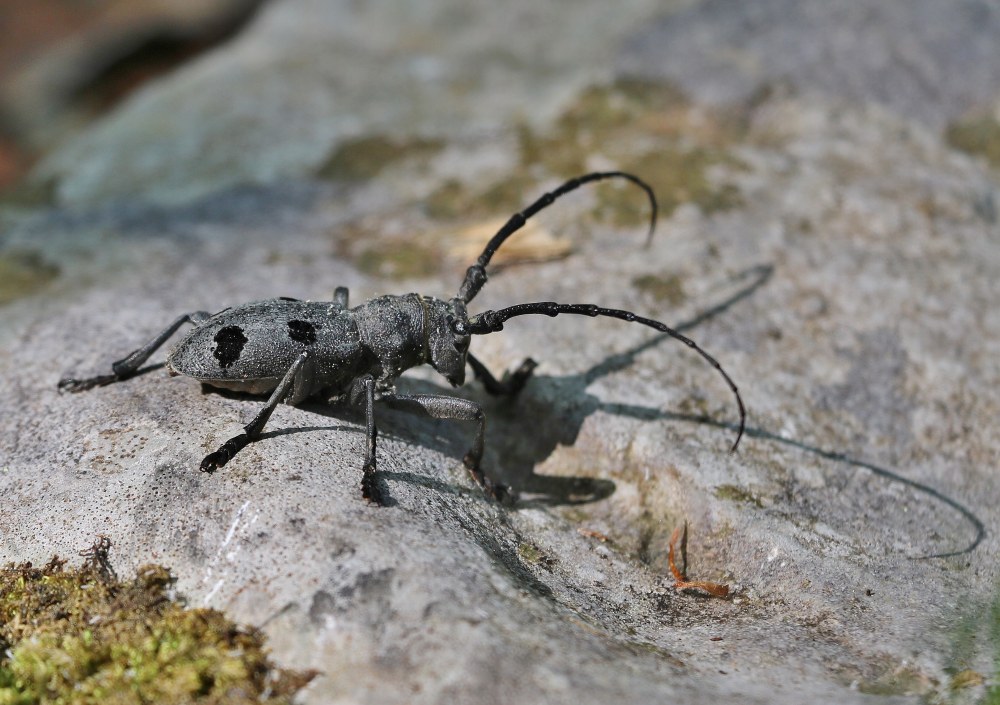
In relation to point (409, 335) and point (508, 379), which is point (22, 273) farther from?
point (508, 379)

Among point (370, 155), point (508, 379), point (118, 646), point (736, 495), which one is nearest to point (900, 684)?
point (736, 495)

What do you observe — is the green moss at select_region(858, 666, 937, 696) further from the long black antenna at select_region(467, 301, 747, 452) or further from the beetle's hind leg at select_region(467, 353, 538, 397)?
the beetle's hind leg at select_region(467, 353, 538, 397)

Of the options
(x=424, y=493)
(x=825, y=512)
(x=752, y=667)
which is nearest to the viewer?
(x=752, y=667)

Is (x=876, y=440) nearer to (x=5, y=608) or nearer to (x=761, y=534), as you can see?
(x=761, y=534)

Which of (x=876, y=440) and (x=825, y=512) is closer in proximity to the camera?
(x=825, y=512)

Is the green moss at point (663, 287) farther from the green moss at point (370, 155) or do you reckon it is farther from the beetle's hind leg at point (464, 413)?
the green moss at point (370, 155)

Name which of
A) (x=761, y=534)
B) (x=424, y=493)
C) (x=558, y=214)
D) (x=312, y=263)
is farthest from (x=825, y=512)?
(x=312, y=263)

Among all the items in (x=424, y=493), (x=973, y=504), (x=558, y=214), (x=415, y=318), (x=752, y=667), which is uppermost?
(x=558, y=214)
